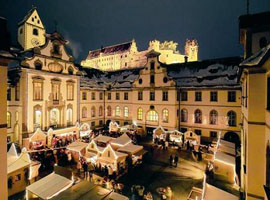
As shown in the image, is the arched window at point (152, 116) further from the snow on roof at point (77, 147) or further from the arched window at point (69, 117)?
the snow on roof at point (77, 147)

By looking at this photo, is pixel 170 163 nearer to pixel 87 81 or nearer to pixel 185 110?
pixel 185 110

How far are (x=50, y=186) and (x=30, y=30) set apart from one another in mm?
45234

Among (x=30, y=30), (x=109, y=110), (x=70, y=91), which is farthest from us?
(x=30, y=30)

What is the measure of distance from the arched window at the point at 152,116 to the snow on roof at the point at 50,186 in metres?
23.6

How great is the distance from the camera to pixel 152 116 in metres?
33.9

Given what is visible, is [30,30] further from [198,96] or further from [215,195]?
[215,195]

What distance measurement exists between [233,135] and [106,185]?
22.1m

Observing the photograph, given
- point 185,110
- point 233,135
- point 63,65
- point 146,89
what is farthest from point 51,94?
point 233,135

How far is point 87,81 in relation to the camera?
38750mm

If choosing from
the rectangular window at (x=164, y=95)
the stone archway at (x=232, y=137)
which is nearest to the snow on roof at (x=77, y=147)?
the rectangular window at (x=164, y=95)

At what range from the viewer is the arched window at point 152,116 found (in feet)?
110

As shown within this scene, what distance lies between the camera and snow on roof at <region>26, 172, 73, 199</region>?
10.5 m

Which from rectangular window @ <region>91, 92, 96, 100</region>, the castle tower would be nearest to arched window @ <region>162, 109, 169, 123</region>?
rectangular window @ <region>91, 92, 96, 100</region>

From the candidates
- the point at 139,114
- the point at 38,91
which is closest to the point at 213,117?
the point at 139,114
